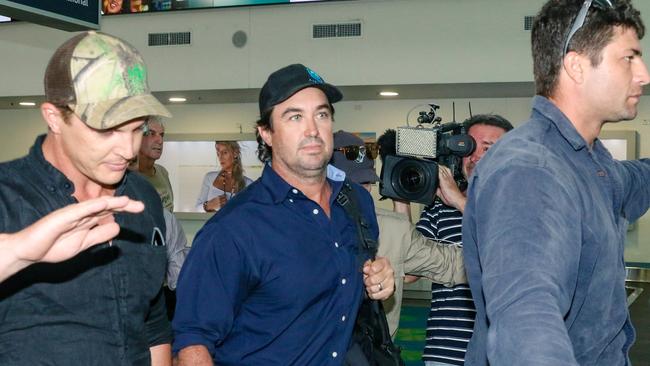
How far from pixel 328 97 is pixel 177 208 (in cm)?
992

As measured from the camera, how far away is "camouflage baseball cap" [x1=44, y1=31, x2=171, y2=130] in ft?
6.16

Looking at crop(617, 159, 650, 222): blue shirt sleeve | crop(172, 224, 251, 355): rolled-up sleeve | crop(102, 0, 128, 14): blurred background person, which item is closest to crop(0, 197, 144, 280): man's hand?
crop(172, 224, 251, 355): rolled-up sleeve

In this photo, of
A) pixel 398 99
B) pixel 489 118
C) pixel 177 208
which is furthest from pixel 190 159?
pixel 489 118

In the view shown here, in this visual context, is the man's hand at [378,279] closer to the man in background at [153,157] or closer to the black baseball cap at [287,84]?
the black baseball cap at [287,84]

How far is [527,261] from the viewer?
1328 millimetres

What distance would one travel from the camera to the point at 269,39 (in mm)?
10781

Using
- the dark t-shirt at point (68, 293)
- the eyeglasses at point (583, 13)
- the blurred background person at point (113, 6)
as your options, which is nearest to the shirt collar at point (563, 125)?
the eyeglasses at point (583, 13)

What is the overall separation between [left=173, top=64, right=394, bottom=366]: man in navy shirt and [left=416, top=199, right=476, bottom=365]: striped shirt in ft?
2.31

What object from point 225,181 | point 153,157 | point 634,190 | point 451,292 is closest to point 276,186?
point 451,292

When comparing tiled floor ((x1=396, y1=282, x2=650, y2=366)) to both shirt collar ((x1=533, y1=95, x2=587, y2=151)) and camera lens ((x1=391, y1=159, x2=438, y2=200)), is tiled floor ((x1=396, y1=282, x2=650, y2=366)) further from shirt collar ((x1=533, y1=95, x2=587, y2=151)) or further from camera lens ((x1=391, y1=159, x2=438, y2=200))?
shirt collar ((x1=533, y1=95, x2=587, y2=151))

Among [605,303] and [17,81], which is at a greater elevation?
[17,81]

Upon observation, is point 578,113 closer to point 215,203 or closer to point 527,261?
point 527,261

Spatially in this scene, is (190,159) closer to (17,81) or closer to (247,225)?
(17,81)

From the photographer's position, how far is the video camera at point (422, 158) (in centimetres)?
319
